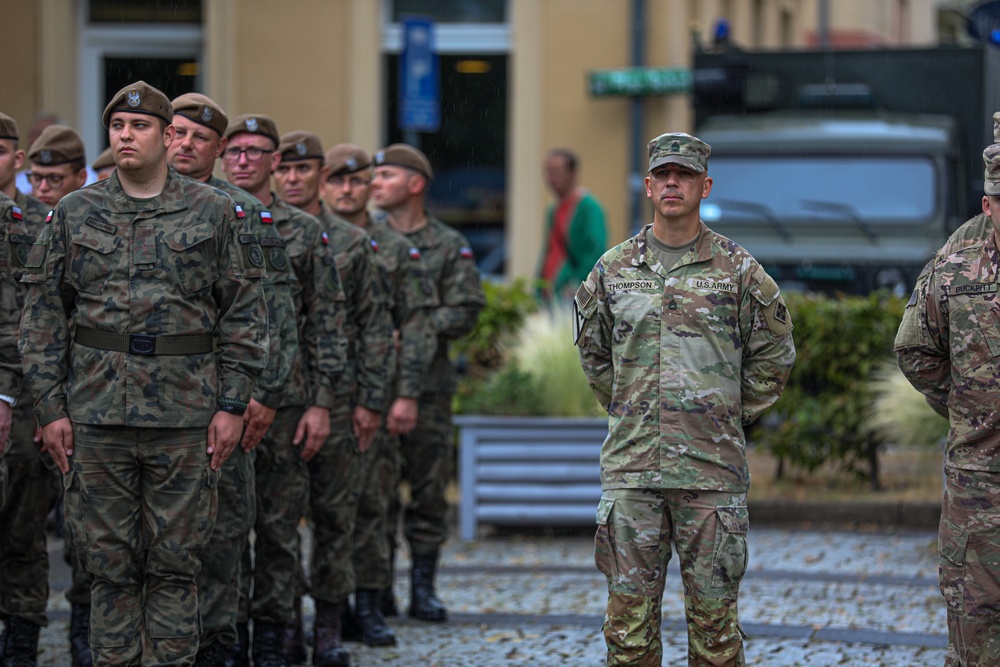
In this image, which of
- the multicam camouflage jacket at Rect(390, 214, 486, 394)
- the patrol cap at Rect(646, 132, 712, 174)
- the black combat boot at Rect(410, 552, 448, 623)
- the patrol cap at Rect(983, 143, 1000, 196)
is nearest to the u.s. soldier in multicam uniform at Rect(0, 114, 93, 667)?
the black combat boot at Rect(410, 552, 448, 623)

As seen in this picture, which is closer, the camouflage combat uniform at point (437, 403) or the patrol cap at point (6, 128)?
the patrol cap at point (6, 128)

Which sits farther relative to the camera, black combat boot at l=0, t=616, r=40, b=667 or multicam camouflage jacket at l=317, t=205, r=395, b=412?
multicam camouflage jacket at l=317, t=205, r=395, b=412

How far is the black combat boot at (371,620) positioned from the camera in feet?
23.9

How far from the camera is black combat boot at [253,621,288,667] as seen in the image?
657 cm

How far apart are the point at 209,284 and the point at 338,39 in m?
12.4

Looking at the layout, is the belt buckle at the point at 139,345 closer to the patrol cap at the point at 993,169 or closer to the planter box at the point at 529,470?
the patrol cap at the point at 993,169

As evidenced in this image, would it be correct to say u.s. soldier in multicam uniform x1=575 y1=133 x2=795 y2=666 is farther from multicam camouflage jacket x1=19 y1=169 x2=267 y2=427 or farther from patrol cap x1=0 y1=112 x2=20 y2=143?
patrol cap x1=0 y1=112 x2=20 y2=143

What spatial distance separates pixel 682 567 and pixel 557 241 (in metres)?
7.00

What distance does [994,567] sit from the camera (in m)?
5.42

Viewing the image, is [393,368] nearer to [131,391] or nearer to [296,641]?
[296,641]

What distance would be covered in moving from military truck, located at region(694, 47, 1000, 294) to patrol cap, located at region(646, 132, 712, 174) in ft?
23.5

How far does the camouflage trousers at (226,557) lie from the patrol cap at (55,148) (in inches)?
74.4

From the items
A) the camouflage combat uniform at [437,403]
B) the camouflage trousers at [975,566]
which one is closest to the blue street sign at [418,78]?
the camouflage combat uniform at [437,403]

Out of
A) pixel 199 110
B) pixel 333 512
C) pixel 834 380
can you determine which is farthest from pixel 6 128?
pixel 834 380
